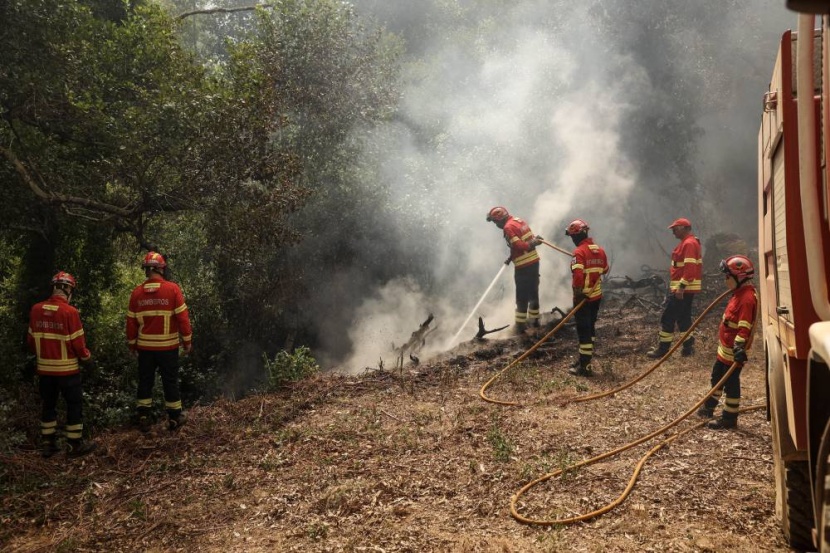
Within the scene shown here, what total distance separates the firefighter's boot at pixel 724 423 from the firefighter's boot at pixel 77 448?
→ 6358mm

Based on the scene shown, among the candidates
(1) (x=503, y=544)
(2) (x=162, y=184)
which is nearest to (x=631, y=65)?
(2) (x=162, y=184)

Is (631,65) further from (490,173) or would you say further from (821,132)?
(821,132)

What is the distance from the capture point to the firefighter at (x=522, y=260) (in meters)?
10.4

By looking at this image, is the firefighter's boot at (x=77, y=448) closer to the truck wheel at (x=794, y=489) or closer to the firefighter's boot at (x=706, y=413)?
Result: the truck wheel at (x=794, y=489)

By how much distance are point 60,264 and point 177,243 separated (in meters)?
3.95

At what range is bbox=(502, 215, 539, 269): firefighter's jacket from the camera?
10.4 m

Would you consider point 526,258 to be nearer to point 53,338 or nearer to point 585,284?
point 585,284

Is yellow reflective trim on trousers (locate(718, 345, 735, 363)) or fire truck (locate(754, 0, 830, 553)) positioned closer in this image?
fire truck (locate(754, 0, 830, 553))

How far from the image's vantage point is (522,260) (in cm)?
1041

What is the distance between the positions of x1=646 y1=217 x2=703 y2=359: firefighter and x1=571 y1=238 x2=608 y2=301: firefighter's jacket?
1128mm

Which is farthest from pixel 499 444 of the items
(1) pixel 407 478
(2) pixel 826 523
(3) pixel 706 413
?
(2) pixel 826 523

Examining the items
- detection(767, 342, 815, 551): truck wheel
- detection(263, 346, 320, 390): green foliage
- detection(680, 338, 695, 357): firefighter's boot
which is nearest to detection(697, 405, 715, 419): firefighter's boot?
detection(680, 338, 695, 357): firefighter's boot

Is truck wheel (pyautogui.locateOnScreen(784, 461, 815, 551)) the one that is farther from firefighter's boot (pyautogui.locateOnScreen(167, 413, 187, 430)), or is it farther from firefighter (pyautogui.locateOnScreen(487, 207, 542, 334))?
firefighter (pyautogui.locateOnScreen(487, 207, 542, 334))

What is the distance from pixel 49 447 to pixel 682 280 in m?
8.27
